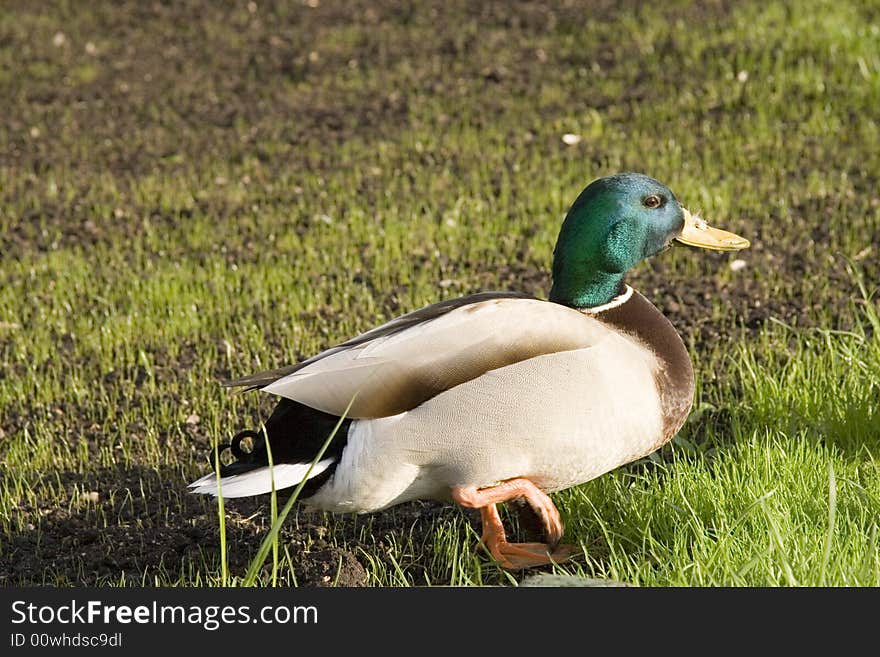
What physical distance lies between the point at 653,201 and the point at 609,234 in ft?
0.52

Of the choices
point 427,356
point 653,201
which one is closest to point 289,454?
point 427,356

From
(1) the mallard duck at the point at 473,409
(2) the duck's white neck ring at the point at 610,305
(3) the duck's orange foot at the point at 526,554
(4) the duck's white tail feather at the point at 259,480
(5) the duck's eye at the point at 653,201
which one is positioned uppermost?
(5) the duck's eye at the point at 653,201

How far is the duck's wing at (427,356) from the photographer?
2994mm

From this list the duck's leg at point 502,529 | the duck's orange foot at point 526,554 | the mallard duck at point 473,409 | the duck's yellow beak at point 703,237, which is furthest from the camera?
the duck's yellow beak at point 703,237

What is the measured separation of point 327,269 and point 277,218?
0.78m

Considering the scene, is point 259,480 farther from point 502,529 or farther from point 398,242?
point 398,242

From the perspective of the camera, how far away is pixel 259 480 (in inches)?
119

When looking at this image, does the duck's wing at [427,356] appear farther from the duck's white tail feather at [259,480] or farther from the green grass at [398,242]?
the green grass at [398,242]

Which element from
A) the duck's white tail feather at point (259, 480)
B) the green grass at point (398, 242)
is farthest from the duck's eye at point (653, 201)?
the duck's white tail feather at point (259, 480)

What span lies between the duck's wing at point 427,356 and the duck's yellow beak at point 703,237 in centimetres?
49

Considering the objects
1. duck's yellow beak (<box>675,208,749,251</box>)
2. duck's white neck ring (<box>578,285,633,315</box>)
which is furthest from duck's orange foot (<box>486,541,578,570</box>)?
duck's yellow beak (<box>675,208,749,251</box>)

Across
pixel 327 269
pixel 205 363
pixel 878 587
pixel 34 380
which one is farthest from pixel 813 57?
pixel 878 587

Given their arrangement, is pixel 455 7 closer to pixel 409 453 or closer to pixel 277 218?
pixel 277 218

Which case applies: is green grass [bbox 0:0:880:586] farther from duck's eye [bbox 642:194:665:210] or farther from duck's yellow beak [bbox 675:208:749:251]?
duck's eye [bbox 642:194:665:210]
